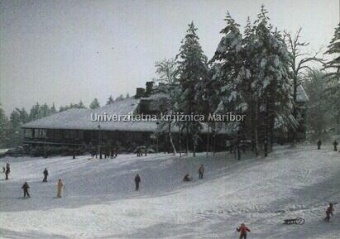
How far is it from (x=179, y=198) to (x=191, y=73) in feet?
51.3

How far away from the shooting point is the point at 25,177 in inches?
1415

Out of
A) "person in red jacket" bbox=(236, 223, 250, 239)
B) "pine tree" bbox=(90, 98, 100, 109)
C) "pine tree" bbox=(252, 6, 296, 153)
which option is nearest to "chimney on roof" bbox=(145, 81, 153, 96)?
"pine tree" bbox=(252, 6, 296, 153)

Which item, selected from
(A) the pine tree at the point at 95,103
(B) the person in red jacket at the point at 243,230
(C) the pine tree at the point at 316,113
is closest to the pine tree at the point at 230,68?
(B) the person in red jacket at the point at 243,230

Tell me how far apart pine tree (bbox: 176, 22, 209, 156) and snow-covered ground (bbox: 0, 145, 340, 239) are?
4.64 metres

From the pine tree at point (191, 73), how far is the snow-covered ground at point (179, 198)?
15.2ft

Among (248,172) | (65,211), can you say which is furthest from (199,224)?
(248,172)

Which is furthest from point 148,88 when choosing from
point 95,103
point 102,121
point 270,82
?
point 95,103

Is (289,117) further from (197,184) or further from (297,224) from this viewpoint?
(297,224)

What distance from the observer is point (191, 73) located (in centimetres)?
3878

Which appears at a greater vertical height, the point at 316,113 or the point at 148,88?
the point at 148,88

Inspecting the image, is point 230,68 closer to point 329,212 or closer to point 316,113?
point 329,212

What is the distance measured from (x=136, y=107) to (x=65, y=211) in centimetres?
3223

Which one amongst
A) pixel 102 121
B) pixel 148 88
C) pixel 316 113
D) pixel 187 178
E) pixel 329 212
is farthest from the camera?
pixel 316 113

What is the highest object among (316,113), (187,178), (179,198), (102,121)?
(316,113)
